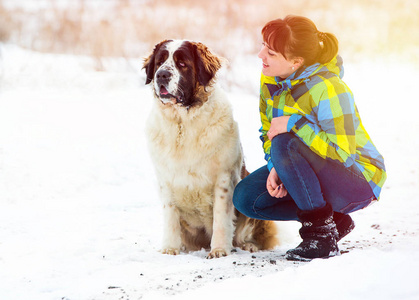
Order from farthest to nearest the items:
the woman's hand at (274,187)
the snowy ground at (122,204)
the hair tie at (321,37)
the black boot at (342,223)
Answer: the black boot at (342,223) < the woman's hand at (274,187) < the hair tie at (321,37) < the snowy ground at (122,204)

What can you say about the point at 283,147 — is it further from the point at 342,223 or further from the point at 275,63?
the point at 342,223

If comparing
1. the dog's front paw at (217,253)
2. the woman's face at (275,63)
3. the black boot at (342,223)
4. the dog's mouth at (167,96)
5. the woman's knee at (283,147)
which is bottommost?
the dog's front paw at (217,253)

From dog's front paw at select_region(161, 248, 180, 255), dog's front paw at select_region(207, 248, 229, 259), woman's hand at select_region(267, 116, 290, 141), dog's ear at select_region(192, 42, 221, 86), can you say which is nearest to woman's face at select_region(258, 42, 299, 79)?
woman's hand at select_region(267, 116, 290, 141)

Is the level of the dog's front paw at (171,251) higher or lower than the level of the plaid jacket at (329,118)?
lower

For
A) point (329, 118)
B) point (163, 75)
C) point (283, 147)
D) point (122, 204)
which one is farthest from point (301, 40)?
point (122, 204)

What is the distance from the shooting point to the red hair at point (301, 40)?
2.26 meters

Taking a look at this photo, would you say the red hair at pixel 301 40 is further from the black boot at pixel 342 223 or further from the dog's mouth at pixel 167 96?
the black boot at pixel 342 223

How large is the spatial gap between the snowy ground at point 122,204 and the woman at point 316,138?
0.93 ft

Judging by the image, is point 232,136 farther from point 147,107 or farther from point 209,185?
point 147,107

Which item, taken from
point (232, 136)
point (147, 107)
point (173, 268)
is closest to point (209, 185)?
A: point (232, 136)

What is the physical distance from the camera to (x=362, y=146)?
228cm

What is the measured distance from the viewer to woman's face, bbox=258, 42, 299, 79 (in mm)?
2338

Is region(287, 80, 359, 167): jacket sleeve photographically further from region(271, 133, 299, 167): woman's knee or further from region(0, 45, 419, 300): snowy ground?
region(0, 45, 419, 300): snowy ground

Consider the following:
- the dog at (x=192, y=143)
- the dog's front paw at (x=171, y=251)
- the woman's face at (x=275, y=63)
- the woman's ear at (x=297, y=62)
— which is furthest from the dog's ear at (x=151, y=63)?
the dog's front paw at (x=171, y=251)
